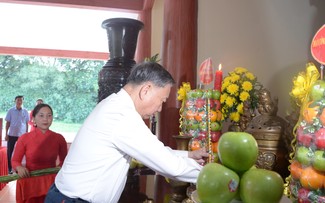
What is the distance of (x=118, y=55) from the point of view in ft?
8.41

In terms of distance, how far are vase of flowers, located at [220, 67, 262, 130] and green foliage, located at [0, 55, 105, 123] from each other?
23.3 feet

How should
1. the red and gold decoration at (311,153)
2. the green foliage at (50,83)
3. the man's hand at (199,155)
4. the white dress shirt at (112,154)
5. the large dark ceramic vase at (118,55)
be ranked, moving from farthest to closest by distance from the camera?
1. the green foliage at (50,83)
2. the large dark ceramic vase at (118,55)
3. the man's hand at (199,155)
4. the white dress shirt at (112,154)
5. the red and gold decoration at (311,153)

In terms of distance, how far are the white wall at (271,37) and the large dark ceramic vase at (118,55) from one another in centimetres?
65

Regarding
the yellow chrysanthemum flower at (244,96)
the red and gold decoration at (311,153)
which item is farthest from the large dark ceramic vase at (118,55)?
the red and gold decoration at (311,153)

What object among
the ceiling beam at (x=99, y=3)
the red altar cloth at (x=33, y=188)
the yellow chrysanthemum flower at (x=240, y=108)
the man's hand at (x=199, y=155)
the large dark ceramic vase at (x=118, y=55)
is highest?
the ceiling beam at (x=99, y=3)

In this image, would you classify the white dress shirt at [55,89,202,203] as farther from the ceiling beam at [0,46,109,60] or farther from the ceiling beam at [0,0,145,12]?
the ceiling beam at [0,46,109,60]

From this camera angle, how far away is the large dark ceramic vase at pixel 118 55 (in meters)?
2.40

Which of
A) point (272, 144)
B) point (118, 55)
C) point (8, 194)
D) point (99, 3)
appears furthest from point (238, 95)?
point (99, 3)

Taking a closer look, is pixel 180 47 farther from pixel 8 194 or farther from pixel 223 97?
pixel 8 194

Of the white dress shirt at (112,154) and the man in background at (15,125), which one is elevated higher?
the white dress shirt at (112,154)

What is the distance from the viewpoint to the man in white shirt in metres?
1.00

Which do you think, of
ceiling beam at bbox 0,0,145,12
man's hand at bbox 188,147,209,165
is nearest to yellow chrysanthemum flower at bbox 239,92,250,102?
man's hand at bbox 188,147,209,165

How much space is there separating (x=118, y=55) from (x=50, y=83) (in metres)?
6.34

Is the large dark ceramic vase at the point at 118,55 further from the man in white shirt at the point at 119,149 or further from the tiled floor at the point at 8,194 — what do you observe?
the tiled floor at the point at 8,194
